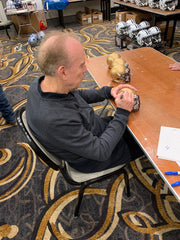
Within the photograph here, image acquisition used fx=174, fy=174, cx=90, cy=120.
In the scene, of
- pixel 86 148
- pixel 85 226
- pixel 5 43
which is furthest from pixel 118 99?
pixel 5 43

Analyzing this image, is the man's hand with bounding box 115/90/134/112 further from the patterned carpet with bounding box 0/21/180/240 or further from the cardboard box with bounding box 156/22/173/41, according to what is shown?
the cardboard box with bounding box 156/22/173/41

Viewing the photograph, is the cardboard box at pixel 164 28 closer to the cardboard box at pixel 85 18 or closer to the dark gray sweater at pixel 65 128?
the cardboard box at pixel 85 18

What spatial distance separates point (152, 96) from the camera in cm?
110

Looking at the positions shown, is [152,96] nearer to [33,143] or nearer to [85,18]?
[33,143]

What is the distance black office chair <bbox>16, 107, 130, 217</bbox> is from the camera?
800 millimetres

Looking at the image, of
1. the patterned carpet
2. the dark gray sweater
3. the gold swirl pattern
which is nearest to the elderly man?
the dark gray sweater

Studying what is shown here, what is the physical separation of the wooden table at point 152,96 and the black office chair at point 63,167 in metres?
0.32

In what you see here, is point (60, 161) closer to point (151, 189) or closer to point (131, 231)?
point (131, 231)

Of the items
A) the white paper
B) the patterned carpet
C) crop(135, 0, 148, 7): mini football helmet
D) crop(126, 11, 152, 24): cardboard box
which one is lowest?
the patterned carpet

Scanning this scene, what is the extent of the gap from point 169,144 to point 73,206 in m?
0.89

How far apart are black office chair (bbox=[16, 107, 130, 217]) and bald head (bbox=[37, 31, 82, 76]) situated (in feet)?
0.91

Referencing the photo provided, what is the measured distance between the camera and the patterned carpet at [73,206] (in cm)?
117

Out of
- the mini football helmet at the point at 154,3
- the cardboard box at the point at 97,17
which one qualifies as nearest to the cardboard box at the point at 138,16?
the mini football helmet at the point at 154,3

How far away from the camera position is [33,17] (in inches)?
185
